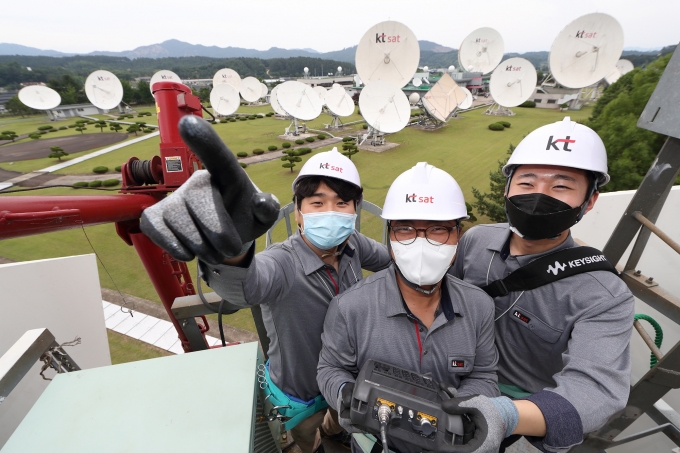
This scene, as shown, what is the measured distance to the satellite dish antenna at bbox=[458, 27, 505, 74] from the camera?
3759cm

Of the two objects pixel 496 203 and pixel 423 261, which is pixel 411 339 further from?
pixel 496 203

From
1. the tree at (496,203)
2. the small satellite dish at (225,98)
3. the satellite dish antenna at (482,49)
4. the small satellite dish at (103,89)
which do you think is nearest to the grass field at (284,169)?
the tree at (496,203)

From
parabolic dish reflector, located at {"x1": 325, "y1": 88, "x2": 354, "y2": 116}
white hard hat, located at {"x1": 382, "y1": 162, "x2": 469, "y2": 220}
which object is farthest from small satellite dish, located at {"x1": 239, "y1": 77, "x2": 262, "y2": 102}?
white hard hat, located at {"x1": 382, "y1": 162, "x2": 469, "y2": 220}

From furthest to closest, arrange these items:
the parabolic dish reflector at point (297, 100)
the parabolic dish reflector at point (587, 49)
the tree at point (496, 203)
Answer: the parabolic dish reflector at point (297, 100), the parabolic dish reflector at point (587, 49), the tree at point (496, 203)

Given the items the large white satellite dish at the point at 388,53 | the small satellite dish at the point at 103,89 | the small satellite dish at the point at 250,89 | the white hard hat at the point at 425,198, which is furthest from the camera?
the small satellite dish at the point at 250,89

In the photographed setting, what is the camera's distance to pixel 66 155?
2303cm

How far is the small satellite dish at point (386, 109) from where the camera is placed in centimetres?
2086

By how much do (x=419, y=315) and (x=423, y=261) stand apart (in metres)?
0.42

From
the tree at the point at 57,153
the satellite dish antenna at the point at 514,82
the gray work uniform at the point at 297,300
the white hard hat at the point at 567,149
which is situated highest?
the satellite dish antenna at the point at 514,82

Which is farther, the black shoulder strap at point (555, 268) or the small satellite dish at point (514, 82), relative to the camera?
the small satellite dish at point (514, 82)

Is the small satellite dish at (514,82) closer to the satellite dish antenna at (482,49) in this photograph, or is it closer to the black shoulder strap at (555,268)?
the satellite dish antenna at (482,49)

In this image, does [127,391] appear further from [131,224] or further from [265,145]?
[265,145]

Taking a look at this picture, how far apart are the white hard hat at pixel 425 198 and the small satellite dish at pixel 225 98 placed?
34008 mm

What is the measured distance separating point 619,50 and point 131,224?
35083 millimetres
